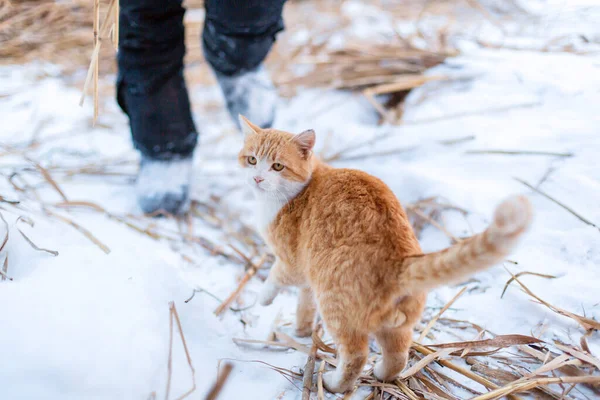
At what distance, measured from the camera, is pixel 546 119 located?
153 cm

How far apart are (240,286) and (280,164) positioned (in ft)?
1.33

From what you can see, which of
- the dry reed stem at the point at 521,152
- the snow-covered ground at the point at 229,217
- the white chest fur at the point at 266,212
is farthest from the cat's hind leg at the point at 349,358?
the dry reed stem at the point at 521,152

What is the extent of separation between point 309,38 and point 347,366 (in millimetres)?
2486

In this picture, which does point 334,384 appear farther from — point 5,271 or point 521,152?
point 521,152

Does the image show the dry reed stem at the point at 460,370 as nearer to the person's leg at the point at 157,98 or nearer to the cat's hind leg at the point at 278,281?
the cat's hind leg at the point at 278,281

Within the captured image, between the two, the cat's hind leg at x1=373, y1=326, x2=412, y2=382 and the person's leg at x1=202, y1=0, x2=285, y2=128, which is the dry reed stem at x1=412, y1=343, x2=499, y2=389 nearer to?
the cat's hind leg at x1=373, y1=326, x2=412, y2=382

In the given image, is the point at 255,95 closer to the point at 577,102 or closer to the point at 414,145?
the point at 414,145

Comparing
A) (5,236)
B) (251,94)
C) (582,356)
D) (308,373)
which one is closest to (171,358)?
(308,373)

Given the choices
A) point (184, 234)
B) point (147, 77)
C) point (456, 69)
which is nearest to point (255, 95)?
point (147, 77)

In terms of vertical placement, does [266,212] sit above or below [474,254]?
below

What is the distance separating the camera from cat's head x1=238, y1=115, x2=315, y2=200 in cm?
103

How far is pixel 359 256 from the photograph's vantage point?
0.78 meters

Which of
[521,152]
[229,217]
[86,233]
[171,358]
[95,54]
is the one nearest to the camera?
[171,358]

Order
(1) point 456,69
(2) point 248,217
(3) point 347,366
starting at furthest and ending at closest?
1. (1) point 456,69
2. (2) point 248,217
3. (3) point 347,366
